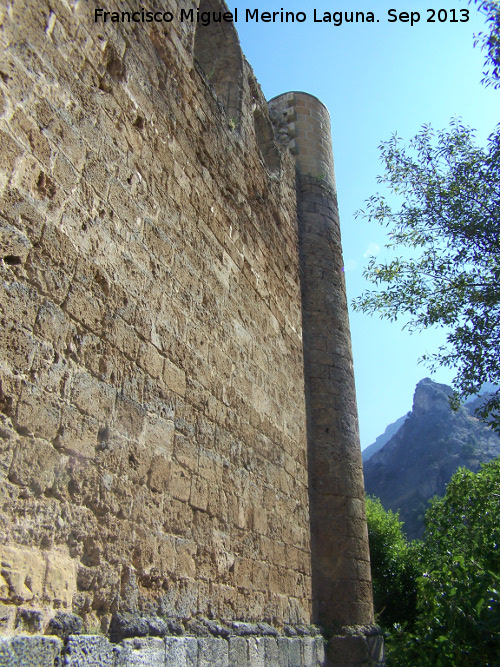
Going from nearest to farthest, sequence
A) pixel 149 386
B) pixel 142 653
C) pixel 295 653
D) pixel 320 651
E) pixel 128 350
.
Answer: pixel 142 653 < pixel 128 350 < pixel 149 386 < pixel 295 653 < pixel 320 651

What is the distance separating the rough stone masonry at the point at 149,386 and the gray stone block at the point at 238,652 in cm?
2

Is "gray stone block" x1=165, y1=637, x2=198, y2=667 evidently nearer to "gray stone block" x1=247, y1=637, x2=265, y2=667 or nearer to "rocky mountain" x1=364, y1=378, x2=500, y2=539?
"gray stone block" x1=247, y1=637, x2=265, y2=667

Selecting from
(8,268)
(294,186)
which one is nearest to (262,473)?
(8,268)

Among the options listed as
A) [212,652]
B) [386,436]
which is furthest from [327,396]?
[386,436]

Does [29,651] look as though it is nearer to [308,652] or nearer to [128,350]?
[128,350]

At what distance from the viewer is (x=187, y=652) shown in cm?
270

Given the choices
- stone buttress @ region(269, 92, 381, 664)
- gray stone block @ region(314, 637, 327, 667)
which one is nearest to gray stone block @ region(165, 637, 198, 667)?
gray stone block @ region(314, 637, 327, 667)

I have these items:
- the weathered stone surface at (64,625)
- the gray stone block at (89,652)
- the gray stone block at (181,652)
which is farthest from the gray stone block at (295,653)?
the weathered stone surface at (64,625)

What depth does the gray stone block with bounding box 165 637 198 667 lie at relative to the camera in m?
2.55

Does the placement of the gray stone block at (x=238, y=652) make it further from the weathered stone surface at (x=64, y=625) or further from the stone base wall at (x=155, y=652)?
the weathered stone surface at (x=64, y=625)

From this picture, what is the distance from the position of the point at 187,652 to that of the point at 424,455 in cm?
6185

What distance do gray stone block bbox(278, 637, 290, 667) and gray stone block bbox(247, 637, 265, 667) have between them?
12.4 inches

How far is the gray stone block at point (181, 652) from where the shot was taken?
2.55 meters

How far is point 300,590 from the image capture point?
15.2 ft
